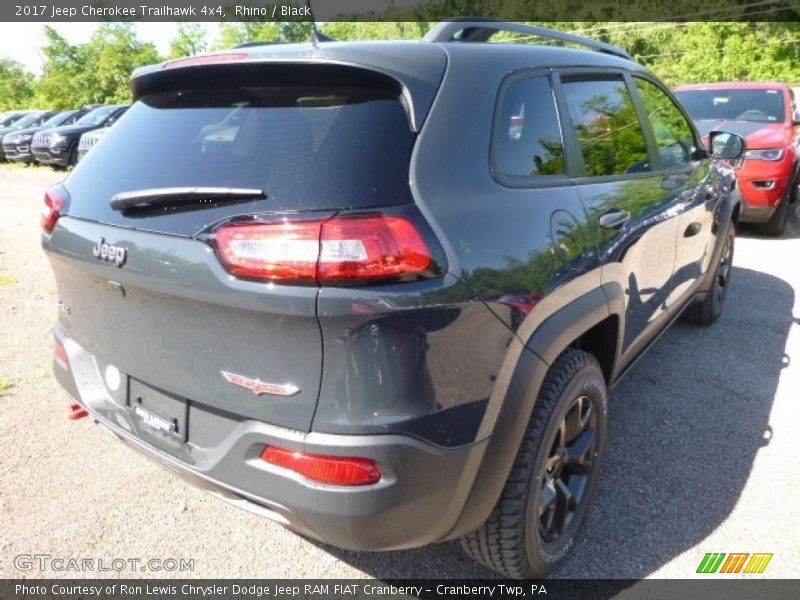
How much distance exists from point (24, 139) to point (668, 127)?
1861cm

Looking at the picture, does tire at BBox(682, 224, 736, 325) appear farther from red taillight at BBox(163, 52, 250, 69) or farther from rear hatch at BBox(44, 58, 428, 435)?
red taillight at BBox(163, 52, 250, 69)

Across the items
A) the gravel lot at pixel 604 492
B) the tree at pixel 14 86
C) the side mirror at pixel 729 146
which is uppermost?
the side mirror at pixel 729 146

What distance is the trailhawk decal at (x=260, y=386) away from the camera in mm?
1611

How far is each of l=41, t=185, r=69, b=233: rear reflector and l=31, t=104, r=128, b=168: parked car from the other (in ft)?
48.0

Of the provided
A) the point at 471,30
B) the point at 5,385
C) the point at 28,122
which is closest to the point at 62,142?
the point at 28,122

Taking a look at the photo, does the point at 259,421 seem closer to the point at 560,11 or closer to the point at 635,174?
the point at 635,174

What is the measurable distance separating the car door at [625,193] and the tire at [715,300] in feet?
4.49

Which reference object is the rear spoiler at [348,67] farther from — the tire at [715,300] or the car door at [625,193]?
the tire at [715,300]

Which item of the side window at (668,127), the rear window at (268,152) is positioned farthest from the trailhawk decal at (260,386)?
the side window at (668,127)

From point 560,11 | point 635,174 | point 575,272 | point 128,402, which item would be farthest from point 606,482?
point 560,11

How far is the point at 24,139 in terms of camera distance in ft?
56.1

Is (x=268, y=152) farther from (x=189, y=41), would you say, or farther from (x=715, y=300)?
(x=189, y=41)

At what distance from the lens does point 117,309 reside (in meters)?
1.98

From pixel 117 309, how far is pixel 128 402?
32 cm
